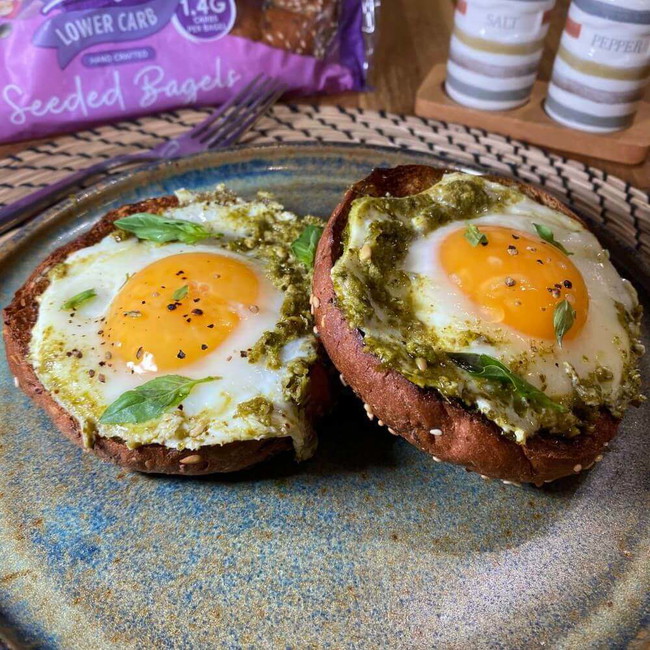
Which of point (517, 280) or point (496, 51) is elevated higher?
point (496, 51)

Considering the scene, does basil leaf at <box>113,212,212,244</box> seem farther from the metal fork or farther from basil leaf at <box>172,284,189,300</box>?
the metal fork

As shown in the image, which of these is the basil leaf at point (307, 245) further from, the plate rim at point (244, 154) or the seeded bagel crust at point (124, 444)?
the plate rim at point (244, 154)

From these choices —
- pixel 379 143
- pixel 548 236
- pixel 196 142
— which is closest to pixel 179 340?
pixel 548 236

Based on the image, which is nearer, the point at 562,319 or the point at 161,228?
the point at 562,319

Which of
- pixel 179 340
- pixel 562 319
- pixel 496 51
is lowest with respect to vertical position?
pixel 179 340

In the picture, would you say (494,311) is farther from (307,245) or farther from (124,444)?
(124,444)

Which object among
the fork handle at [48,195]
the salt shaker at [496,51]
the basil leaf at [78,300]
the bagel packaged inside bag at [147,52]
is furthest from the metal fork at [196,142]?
the salt shaker at [496,51]

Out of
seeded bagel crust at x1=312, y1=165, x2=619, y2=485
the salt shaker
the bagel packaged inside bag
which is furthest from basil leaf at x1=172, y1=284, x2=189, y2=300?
the salt shaker
